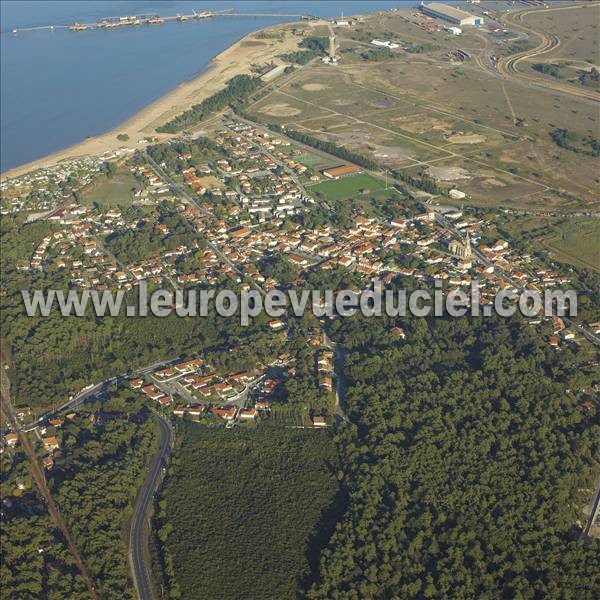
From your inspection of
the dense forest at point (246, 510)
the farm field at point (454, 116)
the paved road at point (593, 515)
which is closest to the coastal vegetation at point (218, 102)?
the farm field at point (454, 116)

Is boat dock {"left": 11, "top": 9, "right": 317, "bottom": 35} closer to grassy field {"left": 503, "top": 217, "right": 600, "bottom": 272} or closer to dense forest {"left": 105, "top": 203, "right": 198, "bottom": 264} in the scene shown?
dense forest {"left": 105, "top": 203, "right": 198, "bottom": 264}

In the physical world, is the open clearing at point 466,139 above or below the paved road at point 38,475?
above

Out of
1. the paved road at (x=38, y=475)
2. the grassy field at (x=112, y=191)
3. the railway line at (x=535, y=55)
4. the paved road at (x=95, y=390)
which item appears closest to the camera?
the paved road at (x=38, y=475)

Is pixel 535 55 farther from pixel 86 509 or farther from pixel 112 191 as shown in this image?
pixel 86 509

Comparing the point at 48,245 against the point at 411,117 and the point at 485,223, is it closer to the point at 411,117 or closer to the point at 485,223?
the point at 485,223

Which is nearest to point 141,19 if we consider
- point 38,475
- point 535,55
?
point 535,55

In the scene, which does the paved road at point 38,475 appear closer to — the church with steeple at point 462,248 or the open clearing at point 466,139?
the church with steeple at point 462,248

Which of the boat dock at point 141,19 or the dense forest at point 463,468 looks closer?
the dense forest at point 463,468
